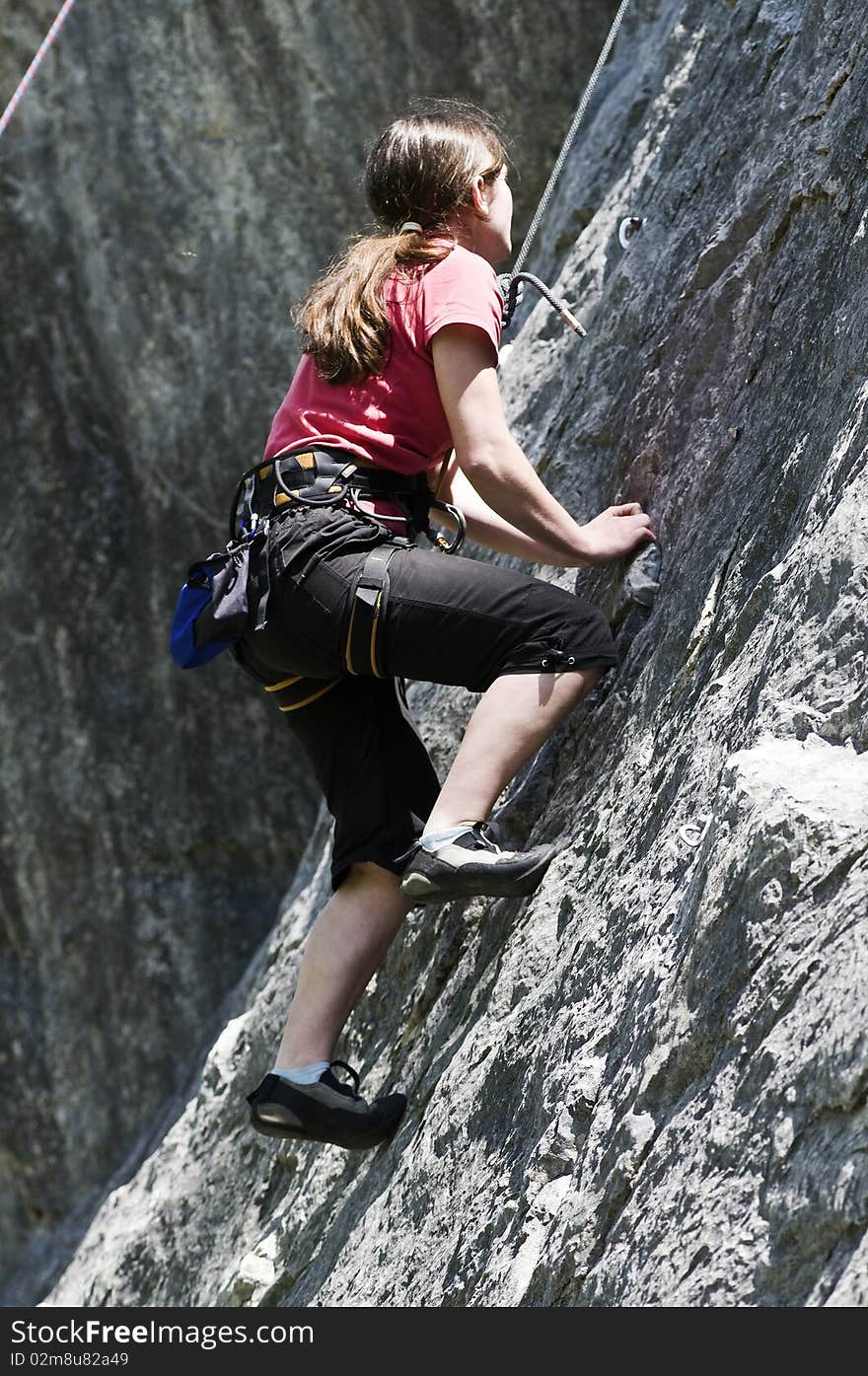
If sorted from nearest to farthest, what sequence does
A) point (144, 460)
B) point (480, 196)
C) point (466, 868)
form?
point (466, 868)
point (480, 196)
point (144, 460)

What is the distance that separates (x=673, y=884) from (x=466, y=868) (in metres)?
0.51

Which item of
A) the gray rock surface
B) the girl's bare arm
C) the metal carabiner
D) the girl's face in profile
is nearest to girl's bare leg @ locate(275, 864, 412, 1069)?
the metal carabiner

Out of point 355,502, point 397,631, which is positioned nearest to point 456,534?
point 355,502

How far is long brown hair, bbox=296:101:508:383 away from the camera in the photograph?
3312 mm

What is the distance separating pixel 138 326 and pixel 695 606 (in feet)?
13.9

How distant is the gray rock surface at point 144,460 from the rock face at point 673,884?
1903mm

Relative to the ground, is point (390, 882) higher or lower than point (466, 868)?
lower

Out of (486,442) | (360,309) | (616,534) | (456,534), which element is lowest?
A: (456,534)

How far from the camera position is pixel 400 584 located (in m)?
3.19

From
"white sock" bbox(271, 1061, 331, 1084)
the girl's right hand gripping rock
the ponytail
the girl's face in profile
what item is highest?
the girl's face in profile

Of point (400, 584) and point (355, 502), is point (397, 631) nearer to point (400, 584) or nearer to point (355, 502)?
point (400, 584)

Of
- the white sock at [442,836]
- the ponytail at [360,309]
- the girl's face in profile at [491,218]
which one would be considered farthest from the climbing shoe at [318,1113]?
the girl's face in profile at [491,218]

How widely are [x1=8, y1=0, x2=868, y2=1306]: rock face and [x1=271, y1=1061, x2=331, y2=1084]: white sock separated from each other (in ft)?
0.87

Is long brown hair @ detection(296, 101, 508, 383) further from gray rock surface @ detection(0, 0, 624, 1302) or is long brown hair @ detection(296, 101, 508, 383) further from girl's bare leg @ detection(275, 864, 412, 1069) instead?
gray rock surface @ detection(0, 0, 624, 1302)
